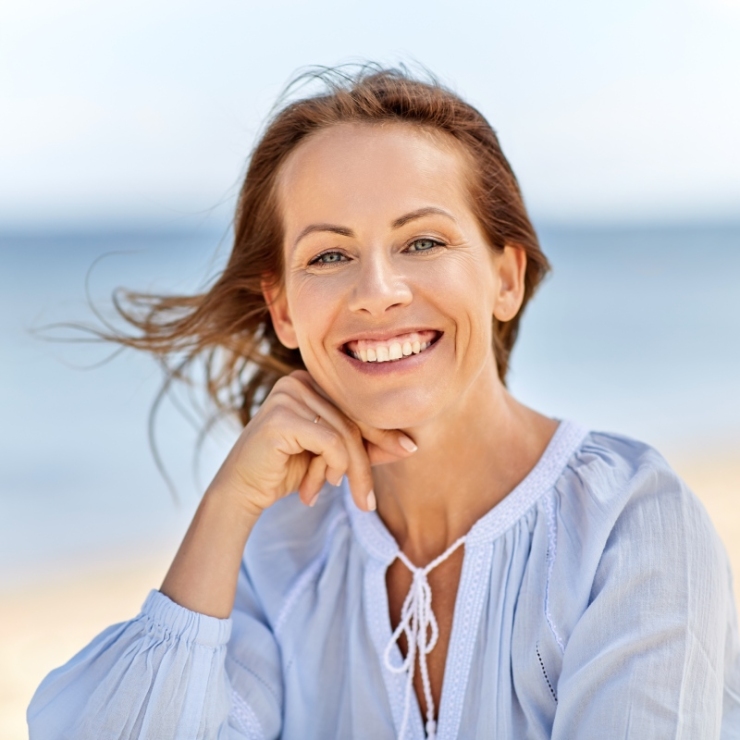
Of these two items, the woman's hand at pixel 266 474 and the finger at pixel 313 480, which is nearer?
the woman's hand at pixel 266 474

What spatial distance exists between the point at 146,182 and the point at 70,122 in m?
1.94

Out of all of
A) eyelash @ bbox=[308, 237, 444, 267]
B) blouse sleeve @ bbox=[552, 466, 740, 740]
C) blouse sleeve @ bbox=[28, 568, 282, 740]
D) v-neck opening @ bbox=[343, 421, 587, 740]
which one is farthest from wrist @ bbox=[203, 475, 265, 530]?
blouse sleeve @ bbox=[552, 466, 740, 740]

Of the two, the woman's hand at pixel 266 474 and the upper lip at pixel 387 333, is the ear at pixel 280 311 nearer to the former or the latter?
the woman's hand at pixel 266 474

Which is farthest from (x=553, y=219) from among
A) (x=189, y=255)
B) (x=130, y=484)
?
(x=130, y=484)

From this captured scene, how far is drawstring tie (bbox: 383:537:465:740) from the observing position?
95.5 inches

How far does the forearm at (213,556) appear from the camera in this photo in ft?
7.89

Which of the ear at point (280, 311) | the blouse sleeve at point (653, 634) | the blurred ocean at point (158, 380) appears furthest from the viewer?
the blurred ocean at point (158, 380)

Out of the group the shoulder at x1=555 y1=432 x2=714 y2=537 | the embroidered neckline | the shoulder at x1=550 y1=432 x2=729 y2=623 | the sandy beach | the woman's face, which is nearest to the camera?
the shoulder at x1=550 y1=432 x2=729 y2=623

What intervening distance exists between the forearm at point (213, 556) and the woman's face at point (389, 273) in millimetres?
386

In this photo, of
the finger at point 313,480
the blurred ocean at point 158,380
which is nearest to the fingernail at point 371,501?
the finger at point 313,480

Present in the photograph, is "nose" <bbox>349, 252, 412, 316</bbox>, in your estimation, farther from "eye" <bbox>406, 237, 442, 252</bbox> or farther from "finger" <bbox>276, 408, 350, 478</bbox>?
"finger" <bbox>276, 408, 350, 478</bbox>

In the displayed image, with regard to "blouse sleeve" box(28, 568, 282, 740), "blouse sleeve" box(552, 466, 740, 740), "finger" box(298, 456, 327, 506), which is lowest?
"blouse sleeve" box(28, 568, 282, 740)

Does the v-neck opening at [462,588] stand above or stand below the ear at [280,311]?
below

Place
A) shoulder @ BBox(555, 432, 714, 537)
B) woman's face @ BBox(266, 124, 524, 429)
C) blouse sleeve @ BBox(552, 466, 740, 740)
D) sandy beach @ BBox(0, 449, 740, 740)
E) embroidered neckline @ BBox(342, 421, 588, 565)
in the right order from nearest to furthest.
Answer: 1. blouse sleeve @ BBox(552, 466, 740, 740)
2. shoulder @ BBox(555, 432, 714, 537)
3. woman's face @ BBox(266, 124, 524, 429)
4. embroidered neckline @ BBox(342, 421, 588, 565)
5. sandy beach @ BBox(0, 449, 740, 740)
